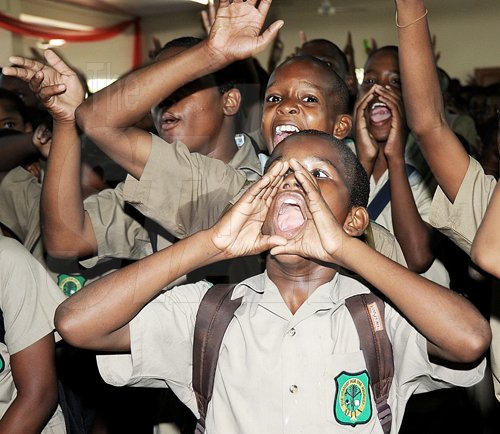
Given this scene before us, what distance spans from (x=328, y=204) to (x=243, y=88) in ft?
1.47

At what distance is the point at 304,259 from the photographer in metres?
1.41

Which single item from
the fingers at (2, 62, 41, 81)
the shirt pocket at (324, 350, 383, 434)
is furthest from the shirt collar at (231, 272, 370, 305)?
the fingers at (2, 62, 41, 81)

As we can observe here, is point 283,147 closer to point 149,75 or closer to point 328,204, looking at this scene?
point 328,204

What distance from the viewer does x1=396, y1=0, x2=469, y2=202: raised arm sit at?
4.77 ft

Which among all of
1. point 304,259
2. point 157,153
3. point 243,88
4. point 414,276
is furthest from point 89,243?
point 414,276

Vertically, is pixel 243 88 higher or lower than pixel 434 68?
lower

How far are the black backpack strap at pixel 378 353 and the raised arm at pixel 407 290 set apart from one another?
0.23 feet

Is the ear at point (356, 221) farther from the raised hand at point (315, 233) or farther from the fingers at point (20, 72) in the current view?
the fingers at point (20, 72)

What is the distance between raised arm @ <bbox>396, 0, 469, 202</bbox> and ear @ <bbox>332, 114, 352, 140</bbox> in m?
0.29

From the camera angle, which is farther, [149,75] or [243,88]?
[243,88]

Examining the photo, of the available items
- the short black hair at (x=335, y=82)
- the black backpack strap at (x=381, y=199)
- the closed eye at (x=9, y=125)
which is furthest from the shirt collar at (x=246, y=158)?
the closed eye at (x=9, y=125)

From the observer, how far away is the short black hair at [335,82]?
1.77m

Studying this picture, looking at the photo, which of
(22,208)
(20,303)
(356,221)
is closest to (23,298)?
(20,303)

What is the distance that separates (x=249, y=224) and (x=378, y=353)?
0.91 ft
